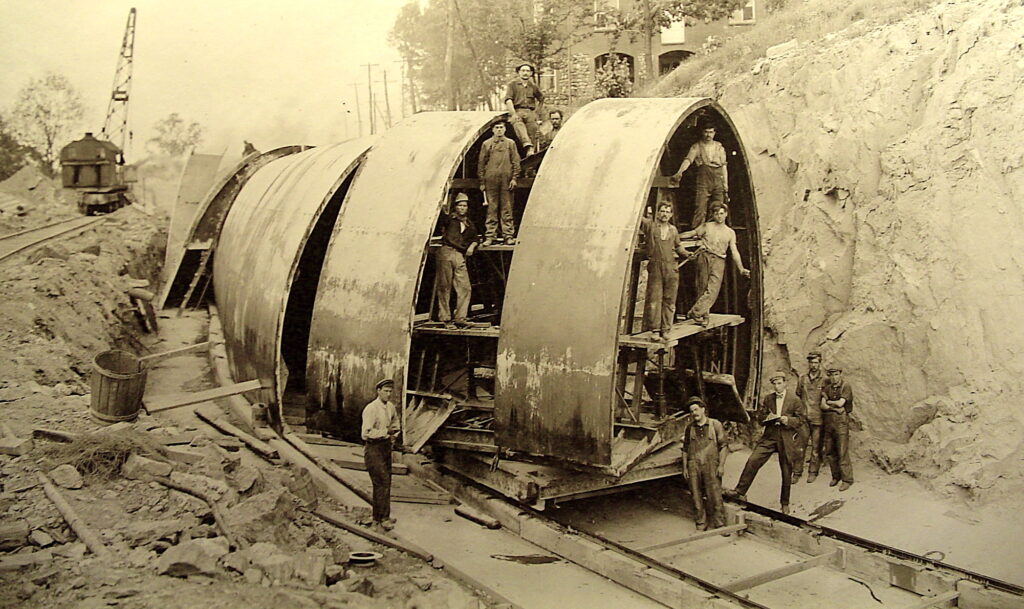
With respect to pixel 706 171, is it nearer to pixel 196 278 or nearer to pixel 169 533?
pixel 169 533

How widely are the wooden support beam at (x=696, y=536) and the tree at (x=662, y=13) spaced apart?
51.7 feet

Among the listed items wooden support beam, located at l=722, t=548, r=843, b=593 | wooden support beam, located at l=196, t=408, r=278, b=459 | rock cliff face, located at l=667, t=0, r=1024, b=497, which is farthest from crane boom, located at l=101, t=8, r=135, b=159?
rock cliff face, located at l=667, t=0, r=1024, b=497

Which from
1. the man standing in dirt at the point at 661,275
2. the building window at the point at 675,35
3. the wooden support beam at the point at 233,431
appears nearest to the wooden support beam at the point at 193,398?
the wooden support beam at the point at 233,431

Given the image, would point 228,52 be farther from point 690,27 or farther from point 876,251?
point 690,27

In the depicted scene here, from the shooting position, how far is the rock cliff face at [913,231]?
28.3 ft

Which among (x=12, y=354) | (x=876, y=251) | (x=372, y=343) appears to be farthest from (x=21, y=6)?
(x=876, y=251)

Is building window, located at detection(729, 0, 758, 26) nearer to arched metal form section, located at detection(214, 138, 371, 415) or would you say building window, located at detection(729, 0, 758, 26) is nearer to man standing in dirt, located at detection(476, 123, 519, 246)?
arched metal form section, located at detection(214, 138, 371, 415)

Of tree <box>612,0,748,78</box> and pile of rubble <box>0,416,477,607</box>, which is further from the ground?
tree <box>612,0,748,78</box>

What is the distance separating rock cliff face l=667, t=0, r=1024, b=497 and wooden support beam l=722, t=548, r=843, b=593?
79.9 inches

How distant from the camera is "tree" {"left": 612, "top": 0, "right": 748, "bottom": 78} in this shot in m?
21.3

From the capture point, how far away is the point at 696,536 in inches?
318

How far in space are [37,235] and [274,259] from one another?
20.8 feet

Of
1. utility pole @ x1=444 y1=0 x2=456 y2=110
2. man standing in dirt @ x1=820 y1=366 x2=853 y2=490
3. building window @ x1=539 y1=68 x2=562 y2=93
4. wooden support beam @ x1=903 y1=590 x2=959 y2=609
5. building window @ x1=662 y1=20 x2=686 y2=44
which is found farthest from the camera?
building window @ x1=662 y1=20 x2=686 y2=44

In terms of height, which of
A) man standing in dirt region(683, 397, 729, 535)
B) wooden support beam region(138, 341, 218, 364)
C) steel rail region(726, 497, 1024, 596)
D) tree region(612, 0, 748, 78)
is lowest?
steel rail region(726, 497, 1024, 596)
